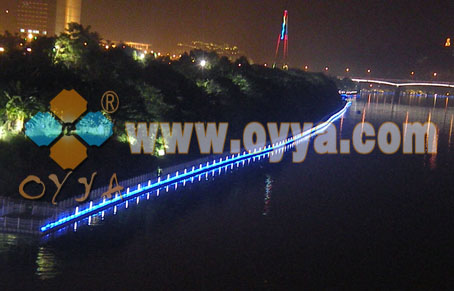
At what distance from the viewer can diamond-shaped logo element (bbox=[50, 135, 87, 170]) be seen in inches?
639

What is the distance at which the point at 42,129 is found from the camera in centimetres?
1639

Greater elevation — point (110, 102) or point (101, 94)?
point (101, 94)

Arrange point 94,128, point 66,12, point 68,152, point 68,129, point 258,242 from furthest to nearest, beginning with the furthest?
point 66,12
point 94,128
point 68,129
point 68,152
point 258,242

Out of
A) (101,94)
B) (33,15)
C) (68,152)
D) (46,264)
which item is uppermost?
(33,15)

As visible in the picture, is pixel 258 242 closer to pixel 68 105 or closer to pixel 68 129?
pixel 68 129

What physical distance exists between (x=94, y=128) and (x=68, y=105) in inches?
41.9

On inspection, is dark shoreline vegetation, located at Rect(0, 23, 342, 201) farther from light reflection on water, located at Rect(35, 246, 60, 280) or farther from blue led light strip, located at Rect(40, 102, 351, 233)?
light reflection on water, located at Rect(35, 246, 60, 280)

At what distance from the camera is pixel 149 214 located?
52.5 ft

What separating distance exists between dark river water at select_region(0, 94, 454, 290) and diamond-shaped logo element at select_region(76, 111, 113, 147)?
2.74 m

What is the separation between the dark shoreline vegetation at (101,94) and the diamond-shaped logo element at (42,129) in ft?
0.63

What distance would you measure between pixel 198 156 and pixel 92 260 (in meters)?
11.7

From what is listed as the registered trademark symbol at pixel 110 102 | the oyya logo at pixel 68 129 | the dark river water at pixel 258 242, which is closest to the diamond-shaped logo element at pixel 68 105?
the oyya logo at pixel 68 129

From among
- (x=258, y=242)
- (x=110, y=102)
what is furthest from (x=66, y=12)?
(x=258, y=242)

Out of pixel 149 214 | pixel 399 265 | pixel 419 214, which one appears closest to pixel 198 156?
pixel 149 214
